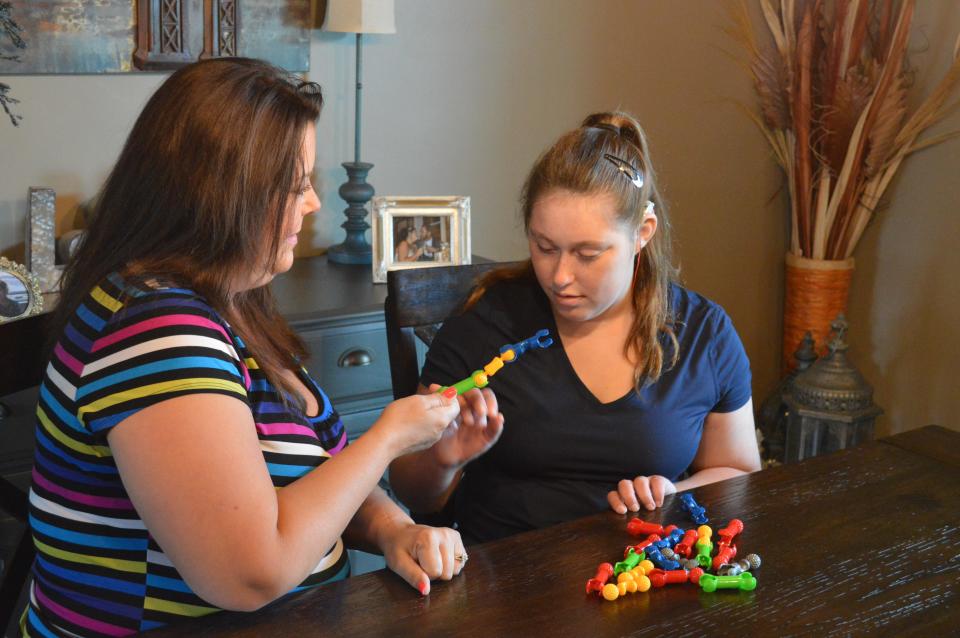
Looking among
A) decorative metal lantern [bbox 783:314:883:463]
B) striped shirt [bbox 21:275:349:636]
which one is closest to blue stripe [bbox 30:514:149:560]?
striped shirt [bbox 21:275:349:636]

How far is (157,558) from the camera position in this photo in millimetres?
1156

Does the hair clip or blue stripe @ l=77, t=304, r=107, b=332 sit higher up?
the hair clip

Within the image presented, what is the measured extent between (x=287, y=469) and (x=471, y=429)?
0.93ft

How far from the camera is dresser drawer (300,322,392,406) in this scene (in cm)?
222

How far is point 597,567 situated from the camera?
1200 mm

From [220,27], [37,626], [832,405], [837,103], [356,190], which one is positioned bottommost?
[832,405]

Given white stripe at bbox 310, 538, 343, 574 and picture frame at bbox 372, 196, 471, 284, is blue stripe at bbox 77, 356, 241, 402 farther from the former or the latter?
picture frame at bbox 372, 196, 471, 284

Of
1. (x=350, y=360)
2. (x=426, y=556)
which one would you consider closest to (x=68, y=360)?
(x=426, y=556)

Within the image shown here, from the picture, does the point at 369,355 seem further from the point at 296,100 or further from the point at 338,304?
the point at 296,100

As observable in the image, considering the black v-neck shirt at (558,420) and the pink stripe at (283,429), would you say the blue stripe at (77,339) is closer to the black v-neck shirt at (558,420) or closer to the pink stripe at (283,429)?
the pink stripe at (283,429)

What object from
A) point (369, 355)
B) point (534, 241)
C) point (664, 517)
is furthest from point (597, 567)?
point (369, 355)

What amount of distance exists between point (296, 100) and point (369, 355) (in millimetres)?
1117

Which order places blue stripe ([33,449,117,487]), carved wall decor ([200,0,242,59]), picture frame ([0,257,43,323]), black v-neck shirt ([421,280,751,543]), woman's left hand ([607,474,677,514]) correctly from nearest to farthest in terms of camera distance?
blue stripe ([33,449,117,487])
woman's left hand ([607,474,677,514])
black v-neck shirt ([421,280,751,543])
picture frame ([0,257,43,323])
carved wall decor ([200,0,242,59])

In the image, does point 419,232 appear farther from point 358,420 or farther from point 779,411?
point 779,411
